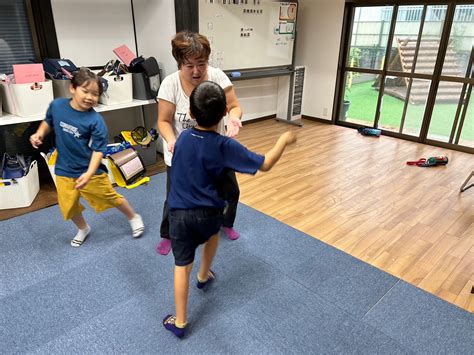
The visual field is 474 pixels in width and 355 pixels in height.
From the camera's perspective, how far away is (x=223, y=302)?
1.83 meters

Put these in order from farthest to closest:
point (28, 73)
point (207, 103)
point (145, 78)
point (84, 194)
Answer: point (145, 78)
point (28, 73)
point (84, 194)
point (207, 103)

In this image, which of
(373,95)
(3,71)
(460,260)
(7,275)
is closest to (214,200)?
(7,275)

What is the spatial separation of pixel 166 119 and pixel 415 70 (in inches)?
162

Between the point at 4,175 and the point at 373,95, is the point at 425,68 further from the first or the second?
the point at 4,175

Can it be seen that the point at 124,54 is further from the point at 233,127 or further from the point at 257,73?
the point at 233,127

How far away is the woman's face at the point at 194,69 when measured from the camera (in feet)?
5.13

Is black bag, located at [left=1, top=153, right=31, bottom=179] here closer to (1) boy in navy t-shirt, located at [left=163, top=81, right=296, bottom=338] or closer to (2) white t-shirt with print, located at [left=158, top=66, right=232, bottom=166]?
(2) white t-shirt with print, located at [left=158, top=66, right=232, bottom=166]

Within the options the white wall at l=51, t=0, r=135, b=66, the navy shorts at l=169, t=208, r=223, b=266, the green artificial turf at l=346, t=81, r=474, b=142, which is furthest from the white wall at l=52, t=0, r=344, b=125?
the navy shorts at l=169, t=208, r=223, b=266

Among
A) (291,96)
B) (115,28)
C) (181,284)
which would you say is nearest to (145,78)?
(115,28)

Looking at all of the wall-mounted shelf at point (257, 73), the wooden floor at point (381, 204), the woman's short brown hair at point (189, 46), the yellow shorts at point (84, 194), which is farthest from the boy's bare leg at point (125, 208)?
the wall-mounted shelf at point (257, 73)

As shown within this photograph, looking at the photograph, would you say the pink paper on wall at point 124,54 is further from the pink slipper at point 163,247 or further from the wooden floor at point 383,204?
the pink slipper at point 163,247

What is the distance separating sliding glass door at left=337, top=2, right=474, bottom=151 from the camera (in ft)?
13.8

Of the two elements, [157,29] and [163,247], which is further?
[157,29]

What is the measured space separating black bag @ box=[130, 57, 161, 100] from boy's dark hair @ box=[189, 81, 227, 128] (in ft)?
7.44
